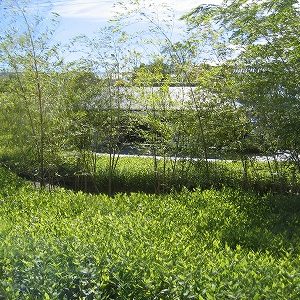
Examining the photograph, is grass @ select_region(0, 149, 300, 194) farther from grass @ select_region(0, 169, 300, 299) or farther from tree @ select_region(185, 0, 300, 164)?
grass @ select_region(0, 169, 300, 299)

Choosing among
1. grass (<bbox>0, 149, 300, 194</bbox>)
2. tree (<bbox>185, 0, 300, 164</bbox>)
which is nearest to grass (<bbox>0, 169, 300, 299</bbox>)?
tree (<bbox>185, 0, 300, 164</bbox>)

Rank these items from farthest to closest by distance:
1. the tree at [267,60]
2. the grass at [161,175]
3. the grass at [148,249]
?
the grass at [161,175] < the tree at [267,60] < the grass at [148,249]

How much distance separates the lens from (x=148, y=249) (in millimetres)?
2996

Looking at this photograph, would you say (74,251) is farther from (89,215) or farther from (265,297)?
(89,215)

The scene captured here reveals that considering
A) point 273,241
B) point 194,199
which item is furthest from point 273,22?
point 273,241

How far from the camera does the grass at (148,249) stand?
2.52 meters

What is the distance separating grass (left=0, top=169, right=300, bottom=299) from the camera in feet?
8.28

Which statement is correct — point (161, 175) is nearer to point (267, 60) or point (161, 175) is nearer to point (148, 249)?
point (267, 60)

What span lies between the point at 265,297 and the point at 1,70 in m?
6.52

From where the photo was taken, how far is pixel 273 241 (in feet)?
12.1

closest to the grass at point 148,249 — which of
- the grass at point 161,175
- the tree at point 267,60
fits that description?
the tree at point 267,60

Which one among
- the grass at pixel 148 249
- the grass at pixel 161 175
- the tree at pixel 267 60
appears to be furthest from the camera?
the grass at pixel 161 175

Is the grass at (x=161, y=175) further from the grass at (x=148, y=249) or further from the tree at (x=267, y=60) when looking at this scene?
the grass at (x=148, y=249)

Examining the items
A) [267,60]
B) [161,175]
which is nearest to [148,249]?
[267,60]
